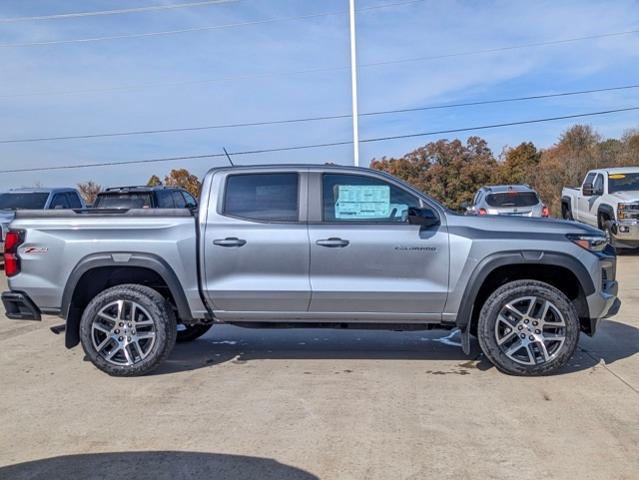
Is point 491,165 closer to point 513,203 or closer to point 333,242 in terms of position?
point 513,203

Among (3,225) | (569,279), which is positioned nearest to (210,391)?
(569,279)

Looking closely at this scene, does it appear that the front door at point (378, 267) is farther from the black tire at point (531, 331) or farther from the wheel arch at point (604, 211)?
the wheel arch at point (604, 211)

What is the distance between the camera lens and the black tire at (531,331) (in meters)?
5.58

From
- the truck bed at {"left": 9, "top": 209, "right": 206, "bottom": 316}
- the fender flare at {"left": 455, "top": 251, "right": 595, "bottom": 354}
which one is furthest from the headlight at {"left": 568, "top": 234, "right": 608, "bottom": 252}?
the truck bed at {"left": 9, "top": 209, "right": 206, "bottom": 316}

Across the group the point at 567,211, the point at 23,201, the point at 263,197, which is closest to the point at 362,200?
the point at 263,197

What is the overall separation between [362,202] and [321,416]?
2.04 metres

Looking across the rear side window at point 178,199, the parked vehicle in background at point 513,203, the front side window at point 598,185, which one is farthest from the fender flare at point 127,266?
the front side window at point 598,185

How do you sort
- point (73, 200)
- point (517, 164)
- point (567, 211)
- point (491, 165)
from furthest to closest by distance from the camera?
1. point (517, 164)
2. point (491, 165)
3. point (567, 211)
4. point (73, 200)

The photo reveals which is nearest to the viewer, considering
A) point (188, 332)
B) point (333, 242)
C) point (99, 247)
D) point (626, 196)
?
point (333, 242)

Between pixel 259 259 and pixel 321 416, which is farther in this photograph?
pixel 259 259

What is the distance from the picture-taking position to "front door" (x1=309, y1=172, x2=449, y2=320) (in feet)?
18.5

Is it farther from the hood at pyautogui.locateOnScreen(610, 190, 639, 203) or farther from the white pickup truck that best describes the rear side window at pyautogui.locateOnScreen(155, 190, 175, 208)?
the hood at pyautogui.locateOnScreen(610, 190, 639, 203)

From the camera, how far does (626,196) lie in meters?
14.6

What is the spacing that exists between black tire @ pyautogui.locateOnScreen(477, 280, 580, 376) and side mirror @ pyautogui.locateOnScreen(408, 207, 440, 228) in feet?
2.84
